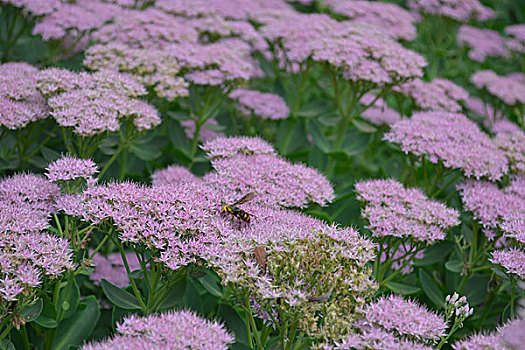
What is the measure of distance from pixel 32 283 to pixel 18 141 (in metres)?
1.65

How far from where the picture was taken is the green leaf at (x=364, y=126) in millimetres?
4720

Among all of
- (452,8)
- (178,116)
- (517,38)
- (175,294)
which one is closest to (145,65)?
(178,116)

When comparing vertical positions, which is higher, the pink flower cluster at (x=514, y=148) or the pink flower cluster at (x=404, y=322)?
the pink flower cluster at (x=514, y=148)

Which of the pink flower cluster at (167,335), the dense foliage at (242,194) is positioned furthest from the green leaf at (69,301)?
the pink flower cluster at (167,335)

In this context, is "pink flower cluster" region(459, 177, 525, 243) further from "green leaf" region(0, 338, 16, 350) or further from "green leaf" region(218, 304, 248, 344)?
"green leaf" region(0, 338, 16, 350)

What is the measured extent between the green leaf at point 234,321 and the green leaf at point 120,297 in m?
0.47

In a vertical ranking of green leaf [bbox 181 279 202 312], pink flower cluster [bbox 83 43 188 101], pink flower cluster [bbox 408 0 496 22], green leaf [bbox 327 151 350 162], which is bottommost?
green leaf [bbox 181 279 202 312]

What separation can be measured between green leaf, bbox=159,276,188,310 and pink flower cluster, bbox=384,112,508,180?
6.87 feet

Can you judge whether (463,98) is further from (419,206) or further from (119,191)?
(119,191)

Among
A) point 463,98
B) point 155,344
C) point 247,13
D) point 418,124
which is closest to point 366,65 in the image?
point 418,124

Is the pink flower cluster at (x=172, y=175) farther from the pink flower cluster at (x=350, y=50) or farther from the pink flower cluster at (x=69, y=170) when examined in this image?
the pink flower cluster at (x=350, y=50)

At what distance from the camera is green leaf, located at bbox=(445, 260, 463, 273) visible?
3.67 metres

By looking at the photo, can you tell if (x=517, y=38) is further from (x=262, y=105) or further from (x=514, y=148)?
(x=262, y=105)

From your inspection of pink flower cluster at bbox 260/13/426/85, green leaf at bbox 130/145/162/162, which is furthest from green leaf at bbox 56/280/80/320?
pink flower cluster at bbox 260/13/426/85
